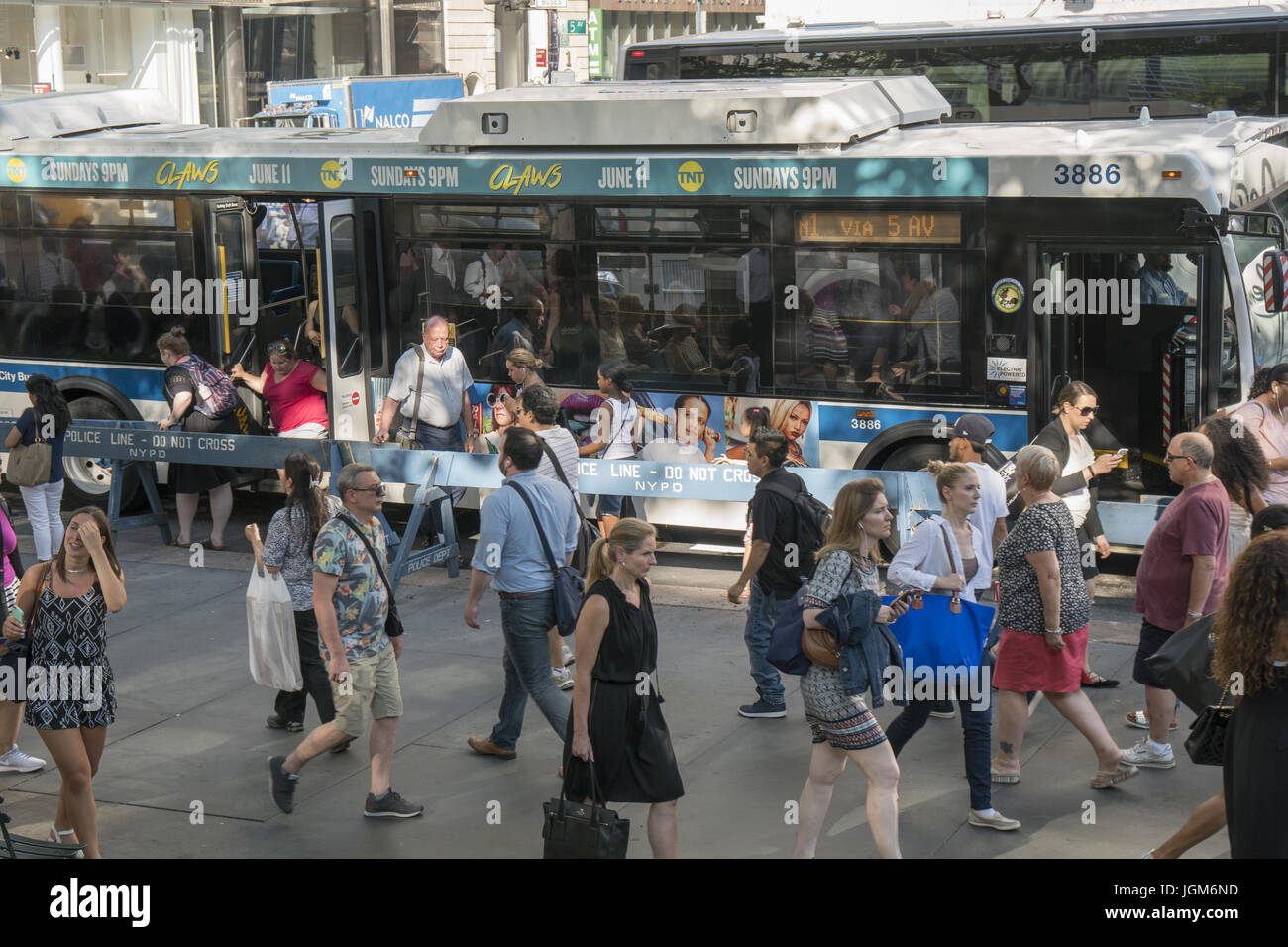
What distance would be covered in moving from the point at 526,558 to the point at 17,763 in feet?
9.31

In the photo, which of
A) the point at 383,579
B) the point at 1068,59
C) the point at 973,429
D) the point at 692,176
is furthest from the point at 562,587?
the point at 1068,59

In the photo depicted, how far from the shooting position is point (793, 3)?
25203 millimetres

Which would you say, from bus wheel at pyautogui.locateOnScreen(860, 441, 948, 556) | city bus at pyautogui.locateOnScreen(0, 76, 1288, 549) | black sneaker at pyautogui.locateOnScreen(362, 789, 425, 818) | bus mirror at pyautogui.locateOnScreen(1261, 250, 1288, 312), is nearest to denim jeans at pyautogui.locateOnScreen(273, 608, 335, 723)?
black sneaker at pyautogui.locateOnScreen(362, 789, 425, 818)

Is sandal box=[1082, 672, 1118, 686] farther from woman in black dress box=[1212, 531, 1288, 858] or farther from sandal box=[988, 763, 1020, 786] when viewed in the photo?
woman in black dress box=[1212, 531, 1288, 858]

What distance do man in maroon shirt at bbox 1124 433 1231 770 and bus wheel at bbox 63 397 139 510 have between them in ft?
30.5

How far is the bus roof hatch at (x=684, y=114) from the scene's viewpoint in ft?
37.8

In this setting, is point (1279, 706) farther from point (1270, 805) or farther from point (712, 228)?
point (712, 228)

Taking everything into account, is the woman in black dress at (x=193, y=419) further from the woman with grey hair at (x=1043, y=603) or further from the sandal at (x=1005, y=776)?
the woman with grey hair at (x=1043, y=603)

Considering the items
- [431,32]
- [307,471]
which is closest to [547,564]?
[307,471]

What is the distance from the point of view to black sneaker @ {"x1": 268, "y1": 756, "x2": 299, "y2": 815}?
24.6 ft

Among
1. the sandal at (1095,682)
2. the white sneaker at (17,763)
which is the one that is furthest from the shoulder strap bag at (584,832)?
the sandal at (1095,682)

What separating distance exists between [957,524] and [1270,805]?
2509mm

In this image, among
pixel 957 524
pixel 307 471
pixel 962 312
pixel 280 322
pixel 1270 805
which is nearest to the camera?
pixel 1270 805

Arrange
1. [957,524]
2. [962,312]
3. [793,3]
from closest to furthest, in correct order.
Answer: [957,524] < [962,312] < [793,3]
